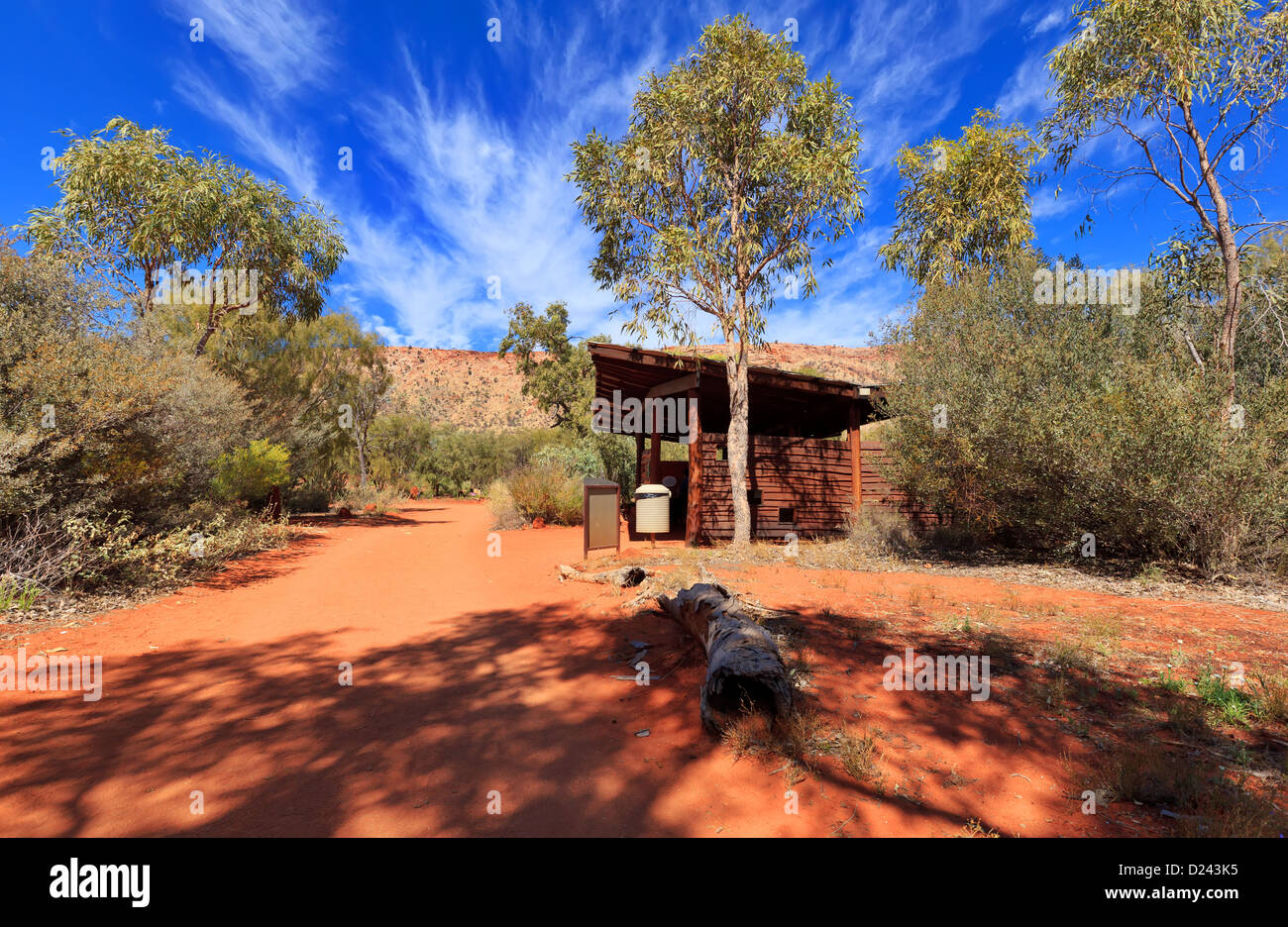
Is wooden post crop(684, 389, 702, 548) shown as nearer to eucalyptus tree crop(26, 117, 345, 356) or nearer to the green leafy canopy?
the green leafy canopy

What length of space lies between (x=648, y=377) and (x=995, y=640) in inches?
388

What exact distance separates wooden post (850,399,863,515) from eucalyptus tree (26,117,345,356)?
1554 centimetres

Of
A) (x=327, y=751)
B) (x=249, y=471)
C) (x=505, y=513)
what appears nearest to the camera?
(x=327, y=751)

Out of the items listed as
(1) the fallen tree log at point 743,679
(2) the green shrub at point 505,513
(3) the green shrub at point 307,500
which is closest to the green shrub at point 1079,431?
(1) the fallen tree log at point 743,679

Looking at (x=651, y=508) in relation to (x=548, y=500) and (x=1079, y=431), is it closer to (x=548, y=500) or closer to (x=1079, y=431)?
(x=548, y=500)

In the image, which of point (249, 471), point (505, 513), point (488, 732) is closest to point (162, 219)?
point (249, 471)

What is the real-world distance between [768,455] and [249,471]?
12.6 meters

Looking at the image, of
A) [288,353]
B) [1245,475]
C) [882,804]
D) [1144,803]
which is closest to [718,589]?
[882,804]

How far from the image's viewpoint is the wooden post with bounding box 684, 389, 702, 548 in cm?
1271

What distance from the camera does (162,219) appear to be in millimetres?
11891

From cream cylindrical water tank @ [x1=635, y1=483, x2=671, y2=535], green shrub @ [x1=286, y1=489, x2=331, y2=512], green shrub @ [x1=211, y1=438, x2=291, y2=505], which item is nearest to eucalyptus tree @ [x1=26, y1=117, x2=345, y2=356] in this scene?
green shrub @ [x1=211, y1=438, x2=291, y2=505]
